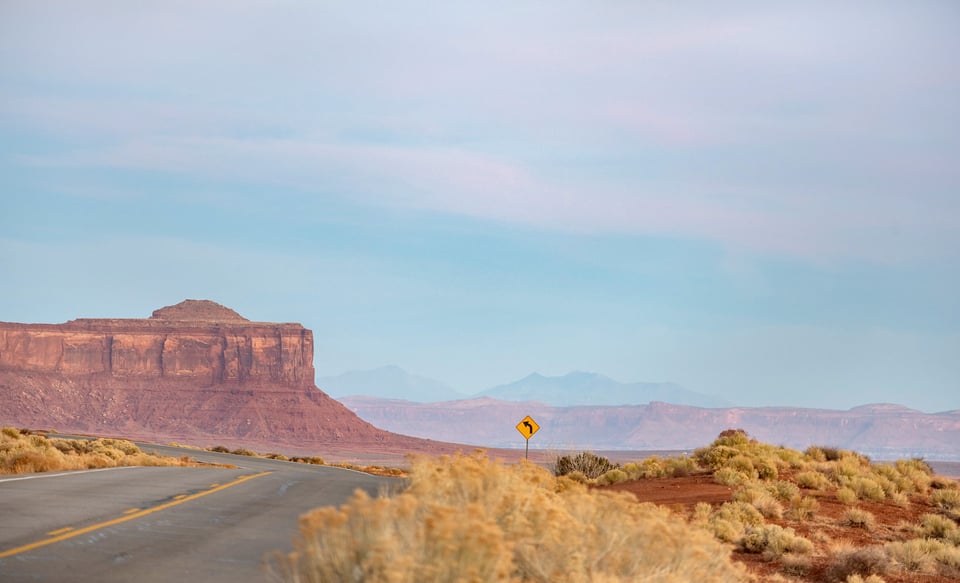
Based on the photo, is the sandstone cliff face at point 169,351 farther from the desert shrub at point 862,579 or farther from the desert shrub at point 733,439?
the desert shrub at point 862,579

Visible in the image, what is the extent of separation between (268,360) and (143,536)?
460ft

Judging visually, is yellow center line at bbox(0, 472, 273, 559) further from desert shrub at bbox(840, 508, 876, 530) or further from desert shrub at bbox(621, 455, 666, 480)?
desert shrub at bbox(621, 455, 666, 480)

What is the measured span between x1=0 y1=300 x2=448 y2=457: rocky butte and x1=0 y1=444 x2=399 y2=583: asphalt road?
111m

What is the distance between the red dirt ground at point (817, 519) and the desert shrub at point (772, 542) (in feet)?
0.62

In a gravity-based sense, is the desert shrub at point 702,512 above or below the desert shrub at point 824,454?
below

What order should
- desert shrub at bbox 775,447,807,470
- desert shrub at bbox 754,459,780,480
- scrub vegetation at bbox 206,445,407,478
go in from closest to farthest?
desert shrub at bbox 754,459,780,480 < desert shrub at bbox 775,447,807,470 < scrub vegetation at bbox 206,445,407,478

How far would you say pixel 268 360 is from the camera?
495ft

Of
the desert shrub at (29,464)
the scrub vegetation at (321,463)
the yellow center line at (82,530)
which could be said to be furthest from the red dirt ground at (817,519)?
the scrub vegetation at (321,463)

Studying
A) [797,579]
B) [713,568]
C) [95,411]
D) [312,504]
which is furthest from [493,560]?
[95,411]

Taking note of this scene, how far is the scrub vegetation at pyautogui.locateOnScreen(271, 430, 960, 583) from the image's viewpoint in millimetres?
7117

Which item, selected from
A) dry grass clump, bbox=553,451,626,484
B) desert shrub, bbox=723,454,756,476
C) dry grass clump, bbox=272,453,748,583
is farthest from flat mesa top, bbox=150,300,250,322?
dry grass clump, bbox=272,453,748,583

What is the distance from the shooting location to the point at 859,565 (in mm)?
16047

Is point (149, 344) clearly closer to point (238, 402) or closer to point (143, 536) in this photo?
point (238, 402)

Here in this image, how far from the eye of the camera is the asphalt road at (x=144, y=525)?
10.8 metres
